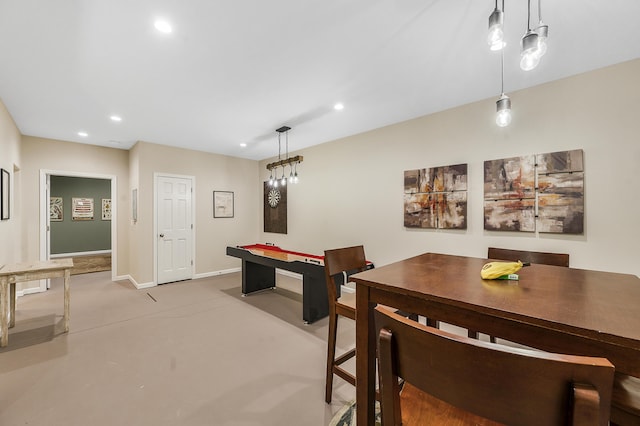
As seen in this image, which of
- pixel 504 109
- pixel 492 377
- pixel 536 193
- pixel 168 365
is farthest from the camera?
pixel 536 193

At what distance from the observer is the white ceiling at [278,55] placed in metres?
1.79

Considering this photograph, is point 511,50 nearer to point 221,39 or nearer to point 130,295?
point 221,39

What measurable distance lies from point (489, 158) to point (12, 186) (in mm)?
6464

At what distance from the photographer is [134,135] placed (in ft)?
14.9

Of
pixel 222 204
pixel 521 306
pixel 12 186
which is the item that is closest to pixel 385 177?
pixel 521 306

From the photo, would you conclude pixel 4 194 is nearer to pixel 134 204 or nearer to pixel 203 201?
pixel 134 204

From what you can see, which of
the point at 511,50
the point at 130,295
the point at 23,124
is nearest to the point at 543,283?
the point at 511,50

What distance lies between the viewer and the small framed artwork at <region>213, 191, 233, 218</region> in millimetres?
5875

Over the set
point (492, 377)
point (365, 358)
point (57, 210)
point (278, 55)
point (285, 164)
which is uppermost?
point (278, 55)

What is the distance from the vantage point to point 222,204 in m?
5.98

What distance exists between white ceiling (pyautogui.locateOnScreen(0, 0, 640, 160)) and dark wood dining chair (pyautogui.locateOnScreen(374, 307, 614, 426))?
198 cm

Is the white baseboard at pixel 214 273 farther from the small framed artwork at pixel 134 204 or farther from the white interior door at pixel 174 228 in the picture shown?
the small framed artwork at pixel 134 204

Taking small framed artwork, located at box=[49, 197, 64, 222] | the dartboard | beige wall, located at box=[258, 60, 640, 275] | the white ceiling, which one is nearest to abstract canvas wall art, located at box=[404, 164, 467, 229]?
beige wall, located at box=[258, 60, 640, 275]

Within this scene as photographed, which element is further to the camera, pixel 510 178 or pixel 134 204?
pixel 134 204
